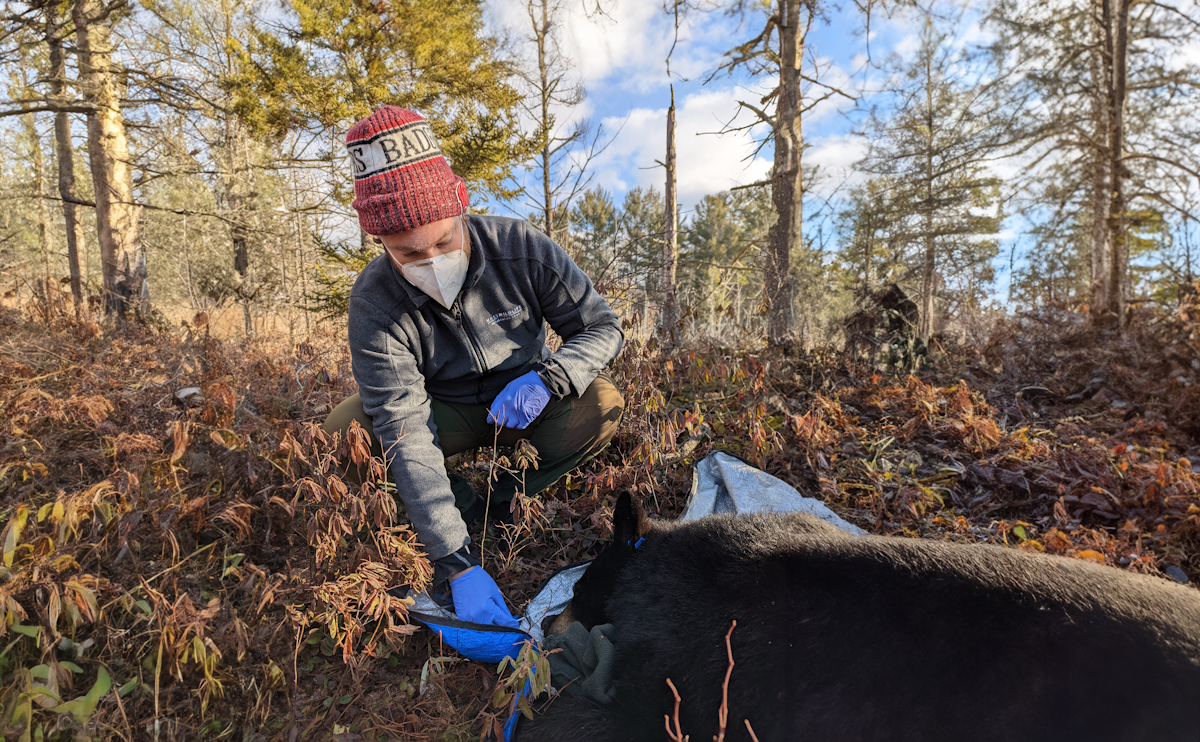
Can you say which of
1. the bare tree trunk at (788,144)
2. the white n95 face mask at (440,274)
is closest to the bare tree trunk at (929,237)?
the bare tree trunk at (788,144)

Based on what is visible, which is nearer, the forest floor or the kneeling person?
the forest floor

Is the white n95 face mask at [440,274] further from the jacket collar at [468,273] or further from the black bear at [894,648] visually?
the black bear at [894,648]

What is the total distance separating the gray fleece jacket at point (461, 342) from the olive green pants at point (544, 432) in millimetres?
106

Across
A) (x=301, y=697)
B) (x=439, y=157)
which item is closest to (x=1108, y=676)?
(x=301, y=697)

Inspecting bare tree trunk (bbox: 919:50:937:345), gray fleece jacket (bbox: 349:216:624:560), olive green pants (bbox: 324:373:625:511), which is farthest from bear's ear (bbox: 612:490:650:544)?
bare tree trunk (bbox: 919:50:937:345)

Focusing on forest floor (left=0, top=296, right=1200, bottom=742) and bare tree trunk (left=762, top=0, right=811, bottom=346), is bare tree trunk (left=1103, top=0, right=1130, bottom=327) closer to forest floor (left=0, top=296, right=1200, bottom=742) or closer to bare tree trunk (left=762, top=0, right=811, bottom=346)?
forest floor (left=0, top=296, right=1200, bottom=742)

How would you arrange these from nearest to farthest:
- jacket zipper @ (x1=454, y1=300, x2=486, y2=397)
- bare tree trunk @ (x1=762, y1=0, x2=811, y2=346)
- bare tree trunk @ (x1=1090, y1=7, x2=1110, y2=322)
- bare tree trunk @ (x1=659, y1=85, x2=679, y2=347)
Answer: jacket zipper @ (x1=454, y1=300, x2=486, y2=397) → bare tree trunk @ (x1=659, y1=85, x2=679, y2=347) → bare tree trunk @ (x1=762, y1=0, x2=811, y2=346) → bare tree trunk @ (x1=1090, y1=7, x2=1110, y2=322)

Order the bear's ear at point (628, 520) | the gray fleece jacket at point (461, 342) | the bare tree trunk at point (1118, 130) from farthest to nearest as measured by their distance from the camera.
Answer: the bare tree trunk at point (1118, 130) < the gray fleece jacket at point (461, 342) < the bear's ear at point (628, 520)

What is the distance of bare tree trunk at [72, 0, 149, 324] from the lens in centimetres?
829

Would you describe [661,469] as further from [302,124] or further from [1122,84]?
[302,124]

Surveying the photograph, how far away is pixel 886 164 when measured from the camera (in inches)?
663

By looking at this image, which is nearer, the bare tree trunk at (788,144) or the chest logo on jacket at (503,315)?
the chest logo on jacket at (503,315)

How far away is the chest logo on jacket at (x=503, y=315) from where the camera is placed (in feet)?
9.27

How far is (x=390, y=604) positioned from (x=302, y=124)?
41.1 feet
